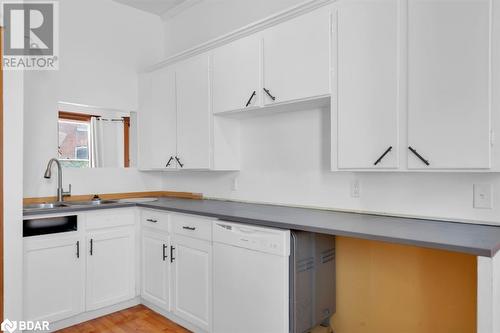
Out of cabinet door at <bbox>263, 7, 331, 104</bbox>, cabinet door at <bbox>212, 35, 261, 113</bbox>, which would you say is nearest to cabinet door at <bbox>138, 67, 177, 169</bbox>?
cabinet door at <bbox>212, 35, 261, 113</bbox>

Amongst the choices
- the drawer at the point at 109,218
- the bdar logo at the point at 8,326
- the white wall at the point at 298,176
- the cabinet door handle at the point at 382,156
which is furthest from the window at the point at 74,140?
the cabinet door handle at the point at 382,156

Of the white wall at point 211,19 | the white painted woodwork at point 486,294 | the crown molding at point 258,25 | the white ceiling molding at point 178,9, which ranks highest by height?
the white ceiling molding at point 178,9

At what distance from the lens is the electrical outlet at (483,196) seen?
5.74 feet

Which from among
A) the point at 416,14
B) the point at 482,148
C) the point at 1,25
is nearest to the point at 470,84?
the point at 482,148

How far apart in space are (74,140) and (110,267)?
1311 mm

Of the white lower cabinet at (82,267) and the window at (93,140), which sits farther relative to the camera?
the window at (93,140)

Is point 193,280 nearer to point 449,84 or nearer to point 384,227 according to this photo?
point 384,227

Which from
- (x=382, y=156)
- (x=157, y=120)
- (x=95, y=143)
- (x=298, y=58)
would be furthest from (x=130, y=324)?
(x=298, y=58)

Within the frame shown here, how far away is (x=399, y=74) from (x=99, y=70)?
295 cm

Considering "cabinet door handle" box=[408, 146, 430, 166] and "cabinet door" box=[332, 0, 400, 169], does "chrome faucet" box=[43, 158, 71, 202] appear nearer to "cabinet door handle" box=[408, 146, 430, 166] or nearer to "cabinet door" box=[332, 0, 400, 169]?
"cabinet door" box=[332, 0, 400, 169]

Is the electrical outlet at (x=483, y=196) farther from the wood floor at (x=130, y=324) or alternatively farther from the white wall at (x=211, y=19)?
the wood floor at (x=130, y=324)

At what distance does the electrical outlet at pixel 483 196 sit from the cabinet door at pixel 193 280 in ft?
5.44

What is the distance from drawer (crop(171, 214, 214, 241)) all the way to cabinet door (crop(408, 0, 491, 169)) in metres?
1.39

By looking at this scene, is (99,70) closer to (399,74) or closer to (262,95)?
(262,95)
